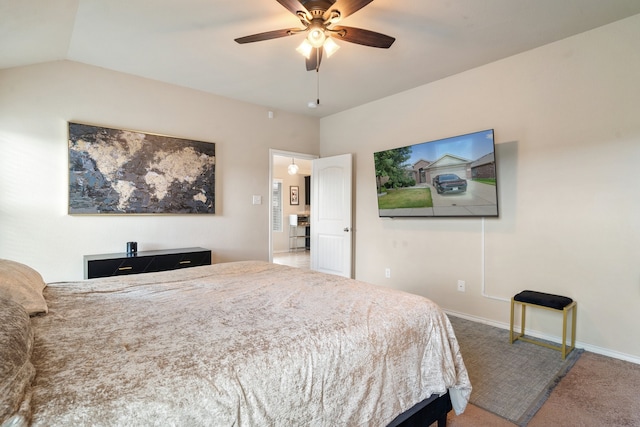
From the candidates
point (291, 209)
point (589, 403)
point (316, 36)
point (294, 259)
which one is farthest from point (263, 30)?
point (291, 209)

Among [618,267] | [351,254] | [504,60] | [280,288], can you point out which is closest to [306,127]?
[351,254]

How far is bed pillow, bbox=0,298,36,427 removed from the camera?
0.65 meters

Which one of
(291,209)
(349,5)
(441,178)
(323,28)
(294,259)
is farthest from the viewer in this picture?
(291,209)

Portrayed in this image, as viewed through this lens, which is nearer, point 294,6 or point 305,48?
point 294,6

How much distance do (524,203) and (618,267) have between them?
84 centimetres

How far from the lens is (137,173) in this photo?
3408 millimetres

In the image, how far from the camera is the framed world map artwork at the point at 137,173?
3.09 meters

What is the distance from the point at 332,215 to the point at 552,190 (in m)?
2.74

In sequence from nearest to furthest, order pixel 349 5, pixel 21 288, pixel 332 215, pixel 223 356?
pixel 223 356
pixel 21 288
pixel 349 5
pixel 332 215

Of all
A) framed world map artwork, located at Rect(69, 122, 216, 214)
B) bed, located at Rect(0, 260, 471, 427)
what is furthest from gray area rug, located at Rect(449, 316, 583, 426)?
framed world map artwork, located at Rect(69, 122, 216, 214)

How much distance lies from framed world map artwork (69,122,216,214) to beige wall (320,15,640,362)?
2686 millimetres

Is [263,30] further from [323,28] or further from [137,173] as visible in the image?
[137,173]

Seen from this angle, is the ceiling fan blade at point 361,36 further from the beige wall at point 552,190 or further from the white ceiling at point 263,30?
the beige wall at point 552,190

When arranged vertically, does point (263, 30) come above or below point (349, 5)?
above
